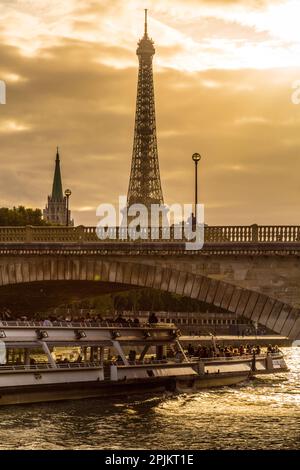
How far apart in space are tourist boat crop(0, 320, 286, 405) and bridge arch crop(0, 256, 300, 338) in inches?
115

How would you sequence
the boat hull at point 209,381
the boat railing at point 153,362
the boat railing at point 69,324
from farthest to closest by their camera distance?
the boat hull at point 209,381, the boat railing at point 153,362, the boat railing at point 69,324

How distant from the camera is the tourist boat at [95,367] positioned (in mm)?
67312

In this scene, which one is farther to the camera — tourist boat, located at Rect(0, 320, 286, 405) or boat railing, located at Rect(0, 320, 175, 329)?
boat railing, located at Rect(0, 320, 175, 329)

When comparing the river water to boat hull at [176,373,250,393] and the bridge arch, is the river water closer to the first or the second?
boat hull at [176,373,250,393]

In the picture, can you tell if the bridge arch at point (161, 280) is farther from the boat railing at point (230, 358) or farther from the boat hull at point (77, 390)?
the boat railing at point (230, 358)

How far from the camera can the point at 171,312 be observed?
178 m

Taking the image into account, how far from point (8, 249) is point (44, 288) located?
7565 mm

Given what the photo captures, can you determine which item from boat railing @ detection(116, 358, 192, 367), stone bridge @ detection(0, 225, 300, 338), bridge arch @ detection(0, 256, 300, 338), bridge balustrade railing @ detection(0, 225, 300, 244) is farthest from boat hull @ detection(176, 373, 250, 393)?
bridge balustrade railing @ detection(0, 225, 300, 244)

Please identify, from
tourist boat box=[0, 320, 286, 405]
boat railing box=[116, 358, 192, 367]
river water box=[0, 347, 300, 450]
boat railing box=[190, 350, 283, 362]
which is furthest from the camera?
boat railing box=[190, 350, 283, 362]

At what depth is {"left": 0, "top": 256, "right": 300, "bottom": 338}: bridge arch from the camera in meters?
63.7

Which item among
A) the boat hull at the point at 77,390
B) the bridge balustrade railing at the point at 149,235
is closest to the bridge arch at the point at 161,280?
the bridge balustrade railing at the point at 149,235

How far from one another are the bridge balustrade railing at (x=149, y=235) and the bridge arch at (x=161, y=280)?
1.28 metres
